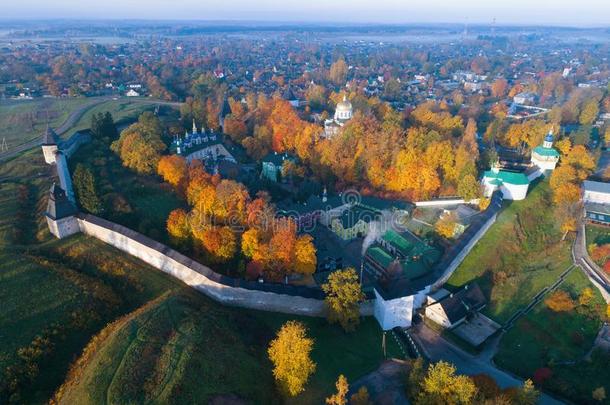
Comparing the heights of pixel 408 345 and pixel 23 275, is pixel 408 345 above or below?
below

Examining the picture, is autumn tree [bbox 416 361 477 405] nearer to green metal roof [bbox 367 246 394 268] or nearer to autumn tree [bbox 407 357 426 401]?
autumn tree [bbox 407 357 426 401]

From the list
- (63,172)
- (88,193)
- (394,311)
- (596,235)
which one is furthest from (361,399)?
(63,172)

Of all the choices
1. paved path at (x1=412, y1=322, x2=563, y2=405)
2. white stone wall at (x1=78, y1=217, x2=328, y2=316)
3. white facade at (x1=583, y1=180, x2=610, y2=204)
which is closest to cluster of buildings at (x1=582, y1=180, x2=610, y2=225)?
white facade at (x1=583, y1=180, x2=610, y2=204)

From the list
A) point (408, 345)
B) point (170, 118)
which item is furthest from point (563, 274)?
point (170, 118)

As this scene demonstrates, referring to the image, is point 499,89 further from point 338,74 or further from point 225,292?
point 225,292

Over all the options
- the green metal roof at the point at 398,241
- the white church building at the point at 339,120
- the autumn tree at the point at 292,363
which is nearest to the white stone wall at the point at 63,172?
the autumn tree at the point at 292,363

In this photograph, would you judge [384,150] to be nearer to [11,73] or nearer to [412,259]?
[412,259]
